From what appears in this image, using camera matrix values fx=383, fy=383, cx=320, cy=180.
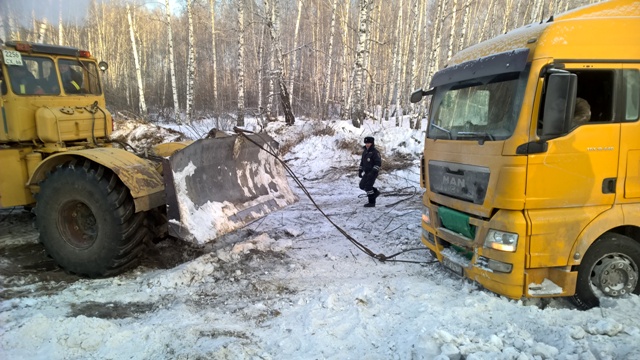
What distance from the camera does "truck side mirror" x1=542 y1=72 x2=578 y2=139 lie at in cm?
342

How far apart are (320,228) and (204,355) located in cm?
375

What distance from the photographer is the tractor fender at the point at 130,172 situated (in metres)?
4.44

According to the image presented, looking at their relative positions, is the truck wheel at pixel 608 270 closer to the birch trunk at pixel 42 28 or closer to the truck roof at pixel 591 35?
A: the truck roof at pixel 591 35

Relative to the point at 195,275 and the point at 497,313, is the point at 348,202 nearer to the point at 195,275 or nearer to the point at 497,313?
the point at 195,275

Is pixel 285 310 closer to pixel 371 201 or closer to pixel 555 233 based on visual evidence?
pixel 555 233

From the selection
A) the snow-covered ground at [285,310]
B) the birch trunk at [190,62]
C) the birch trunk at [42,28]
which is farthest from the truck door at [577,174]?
the birch trunk at [190,62]

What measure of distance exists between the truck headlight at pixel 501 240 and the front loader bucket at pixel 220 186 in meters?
3.10

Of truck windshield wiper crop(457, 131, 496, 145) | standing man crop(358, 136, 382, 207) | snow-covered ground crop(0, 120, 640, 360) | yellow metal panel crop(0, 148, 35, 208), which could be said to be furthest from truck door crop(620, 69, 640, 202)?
yellow metal panel crop(0, 148, 35, 208)

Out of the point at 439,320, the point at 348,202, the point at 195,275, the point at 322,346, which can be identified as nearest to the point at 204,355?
the point at 322,346

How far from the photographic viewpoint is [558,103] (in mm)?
3473

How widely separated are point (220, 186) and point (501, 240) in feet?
11.8

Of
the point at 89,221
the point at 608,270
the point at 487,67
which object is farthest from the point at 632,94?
the point at 89,221

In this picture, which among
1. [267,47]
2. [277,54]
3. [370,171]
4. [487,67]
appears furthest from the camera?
[267,47]

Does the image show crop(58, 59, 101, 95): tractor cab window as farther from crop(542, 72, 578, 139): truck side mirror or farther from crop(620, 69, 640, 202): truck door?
crop(620, 69, 640, 202): truck door
